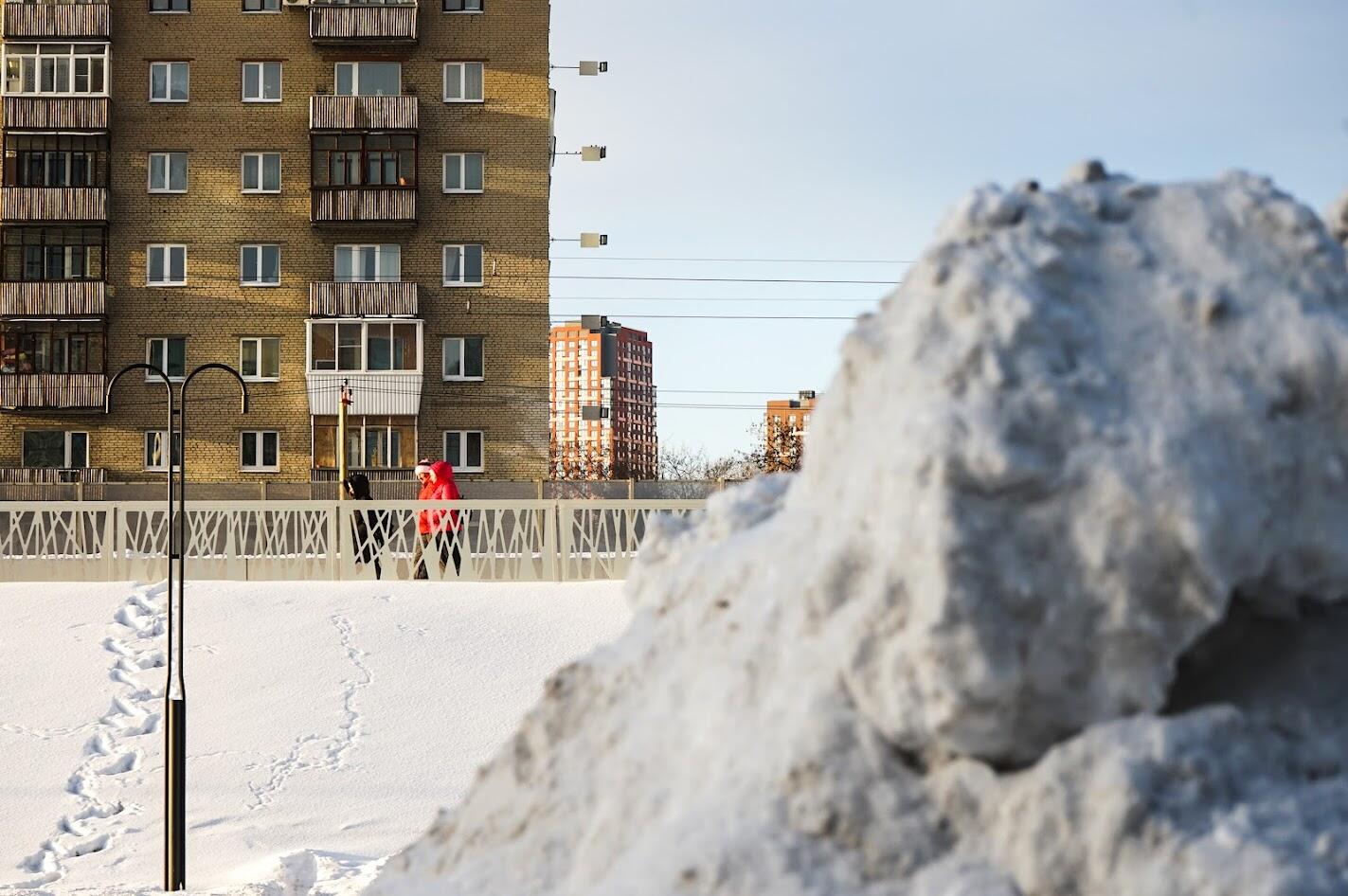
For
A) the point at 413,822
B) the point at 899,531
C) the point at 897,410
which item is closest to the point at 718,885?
the point at 899,531

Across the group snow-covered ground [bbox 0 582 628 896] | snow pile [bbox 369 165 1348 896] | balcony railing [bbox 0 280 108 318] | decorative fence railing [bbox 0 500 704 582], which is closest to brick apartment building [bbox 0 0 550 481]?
balcony railing [bbox 0 280 108 318]

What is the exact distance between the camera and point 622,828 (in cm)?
209

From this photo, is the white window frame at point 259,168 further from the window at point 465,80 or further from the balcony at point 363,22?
the window at point 465,80

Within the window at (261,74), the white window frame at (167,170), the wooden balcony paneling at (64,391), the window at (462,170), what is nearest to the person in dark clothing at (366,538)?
the window at (462,170)

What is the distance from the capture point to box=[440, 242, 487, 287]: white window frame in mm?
37250

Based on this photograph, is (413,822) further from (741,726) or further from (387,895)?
(741,726)

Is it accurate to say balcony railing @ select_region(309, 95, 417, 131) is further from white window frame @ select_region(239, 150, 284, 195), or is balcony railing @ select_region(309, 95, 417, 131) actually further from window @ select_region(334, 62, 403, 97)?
white window frame @ select_region(239, 150, 284, 195)

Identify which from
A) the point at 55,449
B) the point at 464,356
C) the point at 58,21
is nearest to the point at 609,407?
the point at 464,356

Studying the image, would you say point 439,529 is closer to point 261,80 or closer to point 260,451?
point 260,451

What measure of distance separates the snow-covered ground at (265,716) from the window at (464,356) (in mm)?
23014

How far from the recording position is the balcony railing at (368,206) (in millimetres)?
36531

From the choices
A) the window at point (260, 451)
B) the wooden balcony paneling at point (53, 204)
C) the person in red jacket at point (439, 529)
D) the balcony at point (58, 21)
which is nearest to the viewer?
the person in red jacket at point (439, 529)

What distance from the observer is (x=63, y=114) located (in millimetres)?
36250

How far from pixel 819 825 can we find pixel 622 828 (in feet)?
1.25
